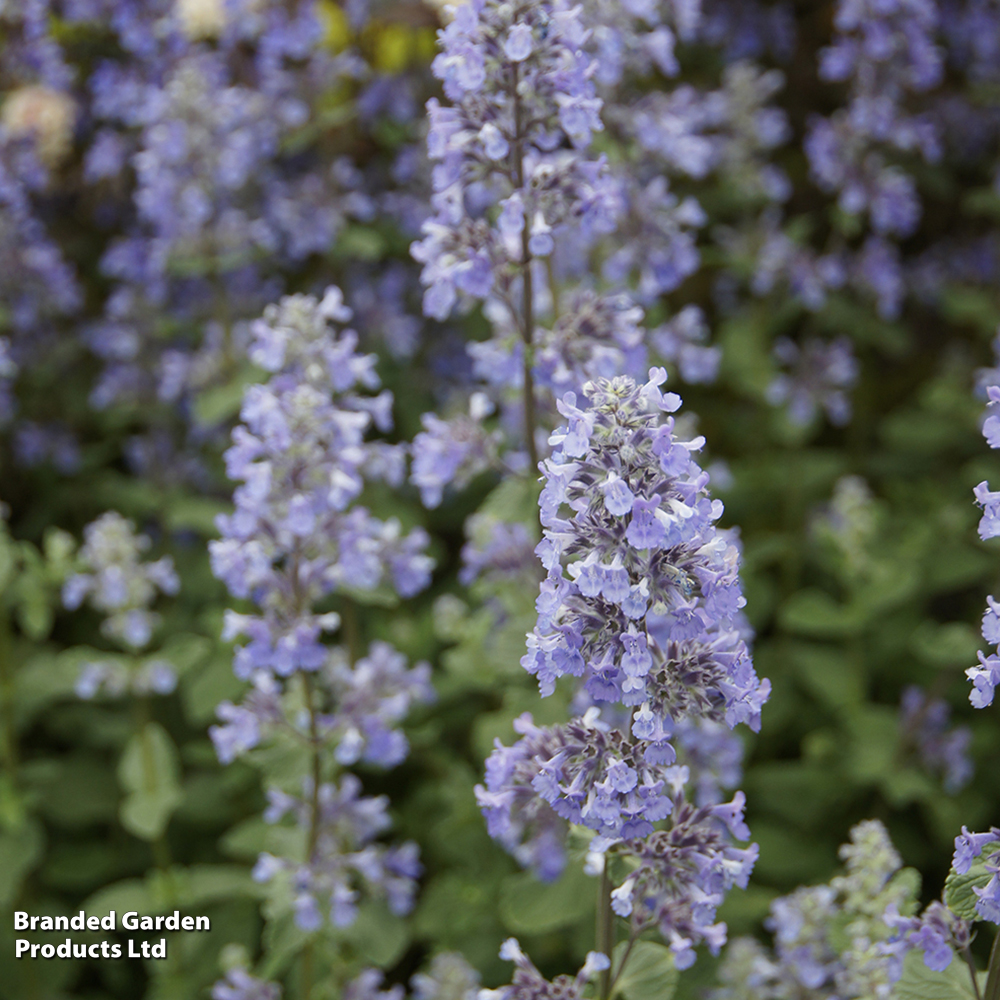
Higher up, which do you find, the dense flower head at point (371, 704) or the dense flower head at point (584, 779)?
the dense flower head at point (371, 704)

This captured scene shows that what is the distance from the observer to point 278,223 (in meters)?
7.00

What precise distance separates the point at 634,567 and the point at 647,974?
1.38 meters

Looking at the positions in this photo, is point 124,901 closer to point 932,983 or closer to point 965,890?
point 932,983

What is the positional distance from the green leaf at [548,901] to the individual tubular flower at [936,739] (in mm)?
2205

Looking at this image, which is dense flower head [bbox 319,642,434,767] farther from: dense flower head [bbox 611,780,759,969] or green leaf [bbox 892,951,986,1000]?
green leaf [bbox 892,951,986,1000]

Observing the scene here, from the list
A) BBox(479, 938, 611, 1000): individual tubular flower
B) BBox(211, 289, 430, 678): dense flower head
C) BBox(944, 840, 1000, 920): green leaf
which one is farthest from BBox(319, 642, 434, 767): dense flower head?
BBox(944, 840, 1000, 920): green leaf

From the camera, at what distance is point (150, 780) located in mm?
5109

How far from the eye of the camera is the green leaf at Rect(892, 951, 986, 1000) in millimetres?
3021

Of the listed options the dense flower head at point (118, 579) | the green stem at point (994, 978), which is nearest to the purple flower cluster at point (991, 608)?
the green stem at point (994, 978)

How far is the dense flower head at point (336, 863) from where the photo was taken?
4121 millimetres

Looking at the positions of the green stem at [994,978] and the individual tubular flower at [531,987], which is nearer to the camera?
the green stem at [994,978]

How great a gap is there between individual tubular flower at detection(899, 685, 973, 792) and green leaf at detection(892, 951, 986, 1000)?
2.42 meters

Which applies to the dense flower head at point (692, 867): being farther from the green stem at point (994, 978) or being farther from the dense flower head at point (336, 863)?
the dense flower head at point (336, 863)

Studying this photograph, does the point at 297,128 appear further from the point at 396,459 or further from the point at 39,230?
the point at 396,459
